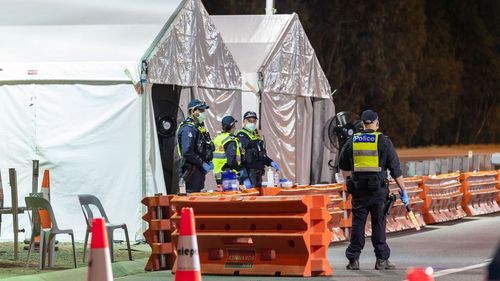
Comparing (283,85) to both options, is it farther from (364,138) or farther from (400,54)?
(400,54)

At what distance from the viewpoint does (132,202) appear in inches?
800

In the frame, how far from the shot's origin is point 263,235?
15406 mm

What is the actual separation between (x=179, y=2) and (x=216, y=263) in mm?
7059

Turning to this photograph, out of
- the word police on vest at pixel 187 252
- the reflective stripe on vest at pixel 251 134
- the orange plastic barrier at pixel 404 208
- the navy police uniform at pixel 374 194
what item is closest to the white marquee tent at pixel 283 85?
the orange plastic barrier at pixel 404 208

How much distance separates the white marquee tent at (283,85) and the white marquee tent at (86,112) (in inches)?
181

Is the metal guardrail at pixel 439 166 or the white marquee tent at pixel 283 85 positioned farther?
the metal guardrail at pixel 439 166

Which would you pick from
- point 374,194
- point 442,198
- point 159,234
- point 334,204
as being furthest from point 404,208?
point 159,234

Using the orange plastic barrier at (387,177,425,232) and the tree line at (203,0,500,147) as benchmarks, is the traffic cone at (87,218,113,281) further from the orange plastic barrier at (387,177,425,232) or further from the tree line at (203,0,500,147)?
the tree line at (203,0,500,147)

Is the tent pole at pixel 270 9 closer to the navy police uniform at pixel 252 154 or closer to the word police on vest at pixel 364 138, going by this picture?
the navy police uniform at pixel 252 154

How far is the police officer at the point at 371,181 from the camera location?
1605 centimetres

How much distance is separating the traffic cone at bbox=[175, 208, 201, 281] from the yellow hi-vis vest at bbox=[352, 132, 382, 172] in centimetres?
614

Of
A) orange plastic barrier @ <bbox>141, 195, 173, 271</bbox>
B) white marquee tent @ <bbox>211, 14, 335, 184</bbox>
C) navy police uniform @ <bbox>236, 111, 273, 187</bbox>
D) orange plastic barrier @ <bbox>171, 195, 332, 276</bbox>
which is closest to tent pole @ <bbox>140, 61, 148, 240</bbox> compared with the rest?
navy police uniform @ <bbox>236, 111, 273, 187</bbox>

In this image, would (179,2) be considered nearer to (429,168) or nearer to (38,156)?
(38,156)

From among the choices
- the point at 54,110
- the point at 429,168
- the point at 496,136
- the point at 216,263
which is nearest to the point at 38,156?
the point at 54,110
